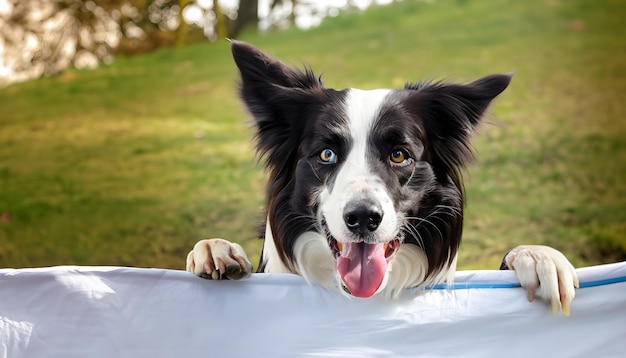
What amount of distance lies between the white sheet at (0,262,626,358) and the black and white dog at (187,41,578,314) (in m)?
0.05

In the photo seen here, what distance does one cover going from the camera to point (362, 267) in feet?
4.95

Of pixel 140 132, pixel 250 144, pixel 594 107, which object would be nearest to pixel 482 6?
pixel 594 107

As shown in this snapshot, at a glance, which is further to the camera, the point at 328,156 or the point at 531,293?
the point at 328,156

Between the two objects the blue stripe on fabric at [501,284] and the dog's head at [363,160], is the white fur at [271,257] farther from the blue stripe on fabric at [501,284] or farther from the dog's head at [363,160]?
the blue stripe on fabric at [501,284]

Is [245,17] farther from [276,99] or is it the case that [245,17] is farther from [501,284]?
[501,284]

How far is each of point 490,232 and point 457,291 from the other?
8.58 ft

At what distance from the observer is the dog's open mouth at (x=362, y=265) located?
1.47 meters

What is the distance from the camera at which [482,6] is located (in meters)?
5.12

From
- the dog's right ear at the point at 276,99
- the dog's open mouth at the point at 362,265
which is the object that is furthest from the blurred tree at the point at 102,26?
the dog's open mouth at the point at 362,265

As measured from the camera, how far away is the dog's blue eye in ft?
5.25

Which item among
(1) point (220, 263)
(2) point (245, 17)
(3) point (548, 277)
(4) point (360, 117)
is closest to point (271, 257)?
(1) point (220, 263)

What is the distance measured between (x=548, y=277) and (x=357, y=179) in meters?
0.44

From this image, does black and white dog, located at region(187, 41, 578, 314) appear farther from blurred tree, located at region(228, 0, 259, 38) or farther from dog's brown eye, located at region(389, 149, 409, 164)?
blurred tree, located at region(228, 0, 259, 38)

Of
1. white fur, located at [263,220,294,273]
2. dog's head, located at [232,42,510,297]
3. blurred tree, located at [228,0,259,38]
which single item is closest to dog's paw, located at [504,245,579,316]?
dog's head, located at [232,42,510,297]
